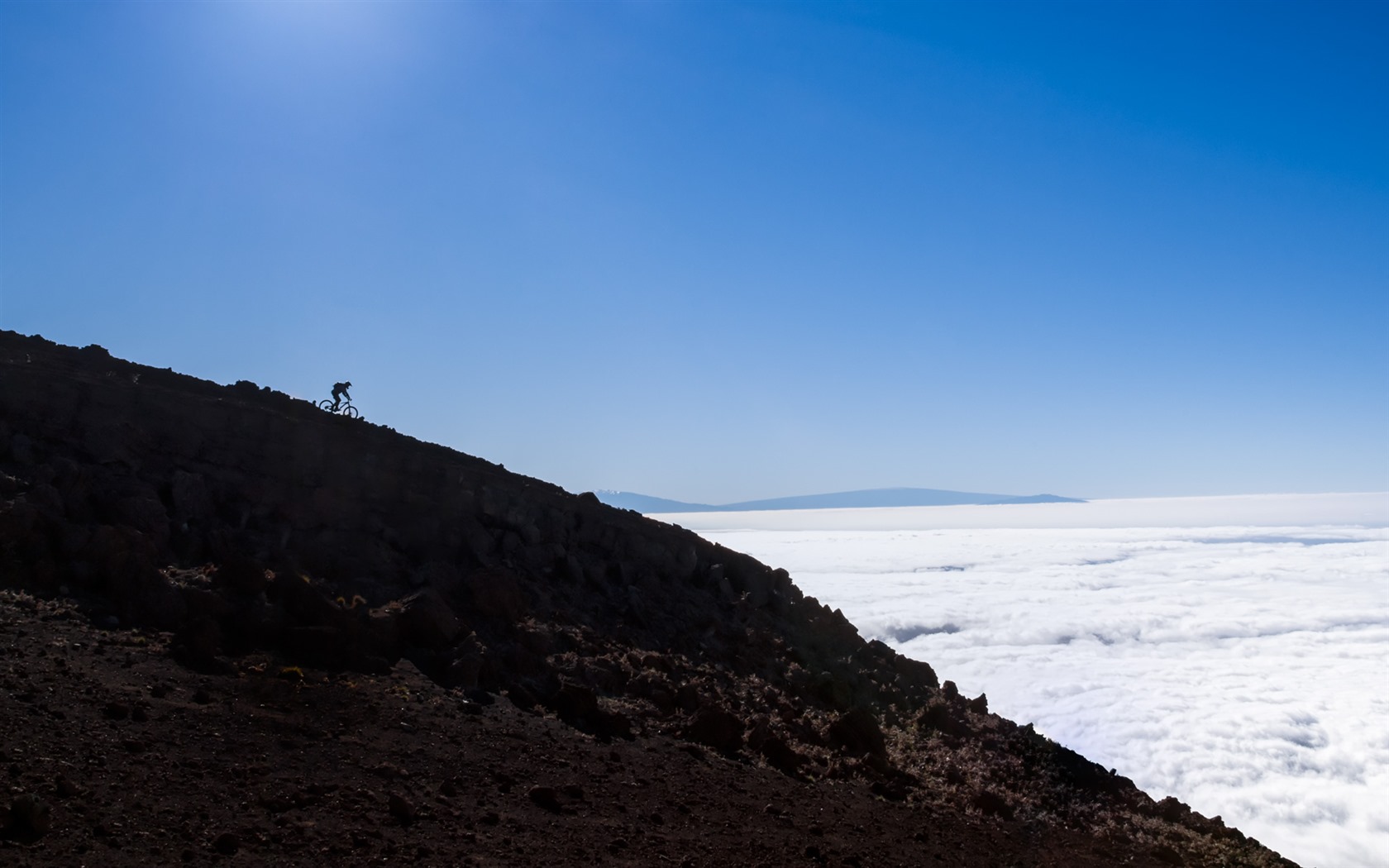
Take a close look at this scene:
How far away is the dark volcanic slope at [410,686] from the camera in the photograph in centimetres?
682

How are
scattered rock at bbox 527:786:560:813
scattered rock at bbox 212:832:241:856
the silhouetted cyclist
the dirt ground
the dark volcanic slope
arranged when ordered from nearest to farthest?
scattered rock at bbox 212:832:241:856 < the dirt ground < the dark volcanic slope < scattered rock at bbox 527:786:560:813 < the silhouetted cyclist

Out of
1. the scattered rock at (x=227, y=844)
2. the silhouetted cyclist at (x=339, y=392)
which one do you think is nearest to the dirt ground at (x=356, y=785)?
the scattered rock at (x=227, y=844)

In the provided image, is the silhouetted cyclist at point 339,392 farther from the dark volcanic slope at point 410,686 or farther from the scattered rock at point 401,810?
the scattered rock at point 401,810

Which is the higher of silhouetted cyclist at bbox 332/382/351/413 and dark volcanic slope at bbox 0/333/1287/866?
silhouetted cyclist at bbox 332/382/351/413

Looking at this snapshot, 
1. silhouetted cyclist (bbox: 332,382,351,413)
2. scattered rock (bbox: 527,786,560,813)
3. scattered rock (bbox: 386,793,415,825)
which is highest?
silhouetted cyclist (bbox: 332,382,351,413)

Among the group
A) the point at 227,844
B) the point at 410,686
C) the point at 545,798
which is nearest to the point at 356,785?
the point at 227,844

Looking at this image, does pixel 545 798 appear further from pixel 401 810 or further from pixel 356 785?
pixel 356 785

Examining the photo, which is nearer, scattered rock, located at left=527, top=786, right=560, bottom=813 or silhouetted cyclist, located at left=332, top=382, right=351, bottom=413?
scattered rock, located at left=527, top=786, right=560, bottom=813

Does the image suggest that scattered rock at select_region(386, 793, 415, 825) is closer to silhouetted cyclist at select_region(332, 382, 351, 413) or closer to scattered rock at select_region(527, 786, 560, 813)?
scattered rock at select_region(527, 786, 560, 813)

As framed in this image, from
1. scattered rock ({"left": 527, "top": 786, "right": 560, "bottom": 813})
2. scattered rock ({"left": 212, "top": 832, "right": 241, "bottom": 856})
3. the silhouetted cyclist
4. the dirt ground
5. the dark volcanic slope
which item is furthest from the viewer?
the silhouetted cyclist

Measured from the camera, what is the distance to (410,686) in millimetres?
9812

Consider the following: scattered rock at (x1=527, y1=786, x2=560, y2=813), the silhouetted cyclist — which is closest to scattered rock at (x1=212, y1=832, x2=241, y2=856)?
scattered rock at (x1=527, y1=786, x2=560, y2=813)

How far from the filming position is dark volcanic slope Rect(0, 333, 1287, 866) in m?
6.82

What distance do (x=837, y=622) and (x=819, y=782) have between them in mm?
8665
